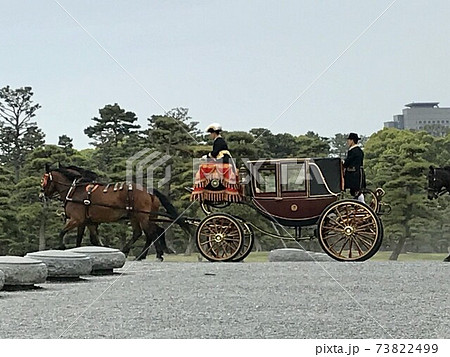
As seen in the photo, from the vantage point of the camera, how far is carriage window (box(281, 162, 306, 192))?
11.5 meters

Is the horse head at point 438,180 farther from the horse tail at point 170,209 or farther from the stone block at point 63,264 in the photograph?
the stone block at point 63,264

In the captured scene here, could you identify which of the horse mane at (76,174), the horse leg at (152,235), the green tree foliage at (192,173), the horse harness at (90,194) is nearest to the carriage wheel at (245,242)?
the horse leg at (152,235)

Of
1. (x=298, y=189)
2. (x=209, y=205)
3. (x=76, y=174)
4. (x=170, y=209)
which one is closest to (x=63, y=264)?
(x=209, y=205)

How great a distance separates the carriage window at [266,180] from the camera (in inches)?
458

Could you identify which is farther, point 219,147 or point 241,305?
point 219,147

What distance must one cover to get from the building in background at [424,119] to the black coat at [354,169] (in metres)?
8.54

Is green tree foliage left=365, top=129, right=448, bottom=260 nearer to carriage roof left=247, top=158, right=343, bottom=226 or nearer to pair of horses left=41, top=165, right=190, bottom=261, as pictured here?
pair of horses left=41, top=165, right=190, bottom=261

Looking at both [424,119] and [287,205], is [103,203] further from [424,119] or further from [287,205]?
[424,119]

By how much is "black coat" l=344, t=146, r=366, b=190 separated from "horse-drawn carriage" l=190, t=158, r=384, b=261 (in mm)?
213

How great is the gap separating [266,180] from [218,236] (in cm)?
107

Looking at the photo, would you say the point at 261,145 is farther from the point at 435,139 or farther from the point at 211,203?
the point at 211,203

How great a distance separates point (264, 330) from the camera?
5543mm

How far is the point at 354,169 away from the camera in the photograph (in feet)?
38.0

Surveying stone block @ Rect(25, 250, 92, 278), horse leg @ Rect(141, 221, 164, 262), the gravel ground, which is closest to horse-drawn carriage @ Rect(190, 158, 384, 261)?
the gravel ground
